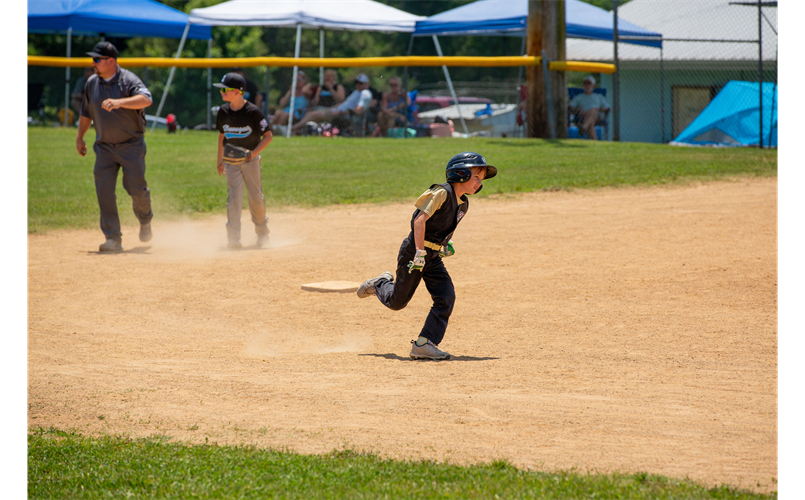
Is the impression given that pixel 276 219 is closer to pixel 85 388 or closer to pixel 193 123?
pixel 85 388

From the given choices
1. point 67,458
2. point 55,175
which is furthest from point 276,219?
point 67,458

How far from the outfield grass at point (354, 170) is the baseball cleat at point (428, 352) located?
793 cm

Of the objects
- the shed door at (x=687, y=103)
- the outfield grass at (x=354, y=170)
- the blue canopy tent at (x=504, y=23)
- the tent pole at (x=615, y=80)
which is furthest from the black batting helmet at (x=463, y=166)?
the shed door at (x=687, y=103)

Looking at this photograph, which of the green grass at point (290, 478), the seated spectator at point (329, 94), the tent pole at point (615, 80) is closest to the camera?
the green grass at point (290, 478)

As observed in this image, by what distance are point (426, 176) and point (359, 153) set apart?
343cm

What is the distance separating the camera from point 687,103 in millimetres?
24203

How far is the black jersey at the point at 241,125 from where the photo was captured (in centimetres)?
996

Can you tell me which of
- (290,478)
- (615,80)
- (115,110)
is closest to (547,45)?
(615,80)

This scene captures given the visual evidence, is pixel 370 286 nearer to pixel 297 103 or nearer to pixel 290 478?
pixel 290 478

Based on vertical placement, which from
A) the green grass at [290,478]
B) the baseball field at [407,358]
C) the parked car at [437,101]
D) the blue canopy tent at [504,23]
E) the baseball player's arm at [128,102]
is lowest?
the green grass at [290,478]

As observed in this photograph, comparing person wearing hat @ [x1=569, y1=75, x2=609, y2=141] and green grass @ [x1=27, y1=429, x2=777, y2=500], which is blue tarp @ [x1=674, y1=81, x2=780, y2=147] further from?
green grass @ [x1=27, y1=429, x2=777, y2=500]

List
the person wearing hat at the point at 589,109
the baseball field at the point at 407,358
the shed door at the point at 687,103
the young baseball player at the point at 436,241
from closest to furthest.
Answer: the baseball field at the point at 407,358 < the young baseball player at the point at 436,241 < the person wearing hat at the point at 589,109 < the shed door at the point at 687,103

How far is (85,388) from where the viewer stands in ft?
17.2

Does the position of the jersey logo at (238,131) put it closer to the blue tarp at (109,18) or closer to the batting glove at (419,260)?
the batting glove at (419,260)
